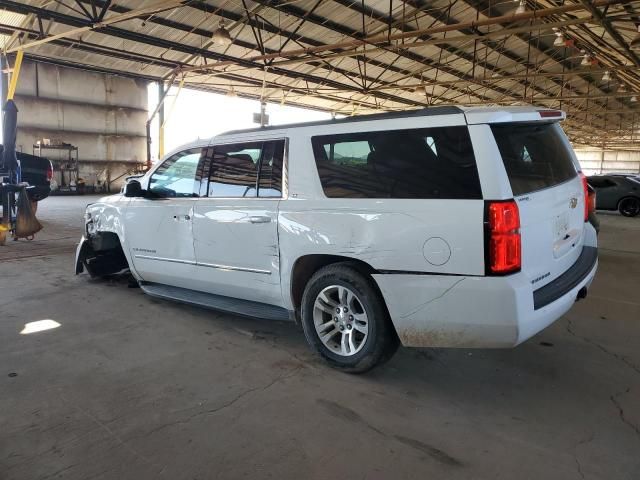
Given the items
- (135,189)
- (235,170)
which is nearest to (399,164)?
(235,170)

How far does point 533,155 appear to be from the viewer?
9.78 feet

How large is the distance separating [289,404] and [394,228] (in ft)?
4.07

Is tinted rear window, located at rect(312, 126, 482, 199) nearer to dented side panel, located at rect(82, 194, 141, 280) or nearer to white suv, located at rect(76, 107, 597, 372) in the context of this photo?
white suv, located at rect(76, 107, 597, 372)

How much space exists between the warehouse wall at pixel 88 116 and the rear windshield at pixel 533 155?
19544mm

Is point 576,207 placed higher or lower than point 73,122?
lower

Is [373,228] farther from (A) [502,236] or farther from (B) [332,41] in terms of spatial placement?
(B) [332,41]

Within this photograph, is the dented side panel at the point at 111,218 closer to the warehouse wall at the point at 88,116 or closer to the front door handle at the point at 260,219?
the front door handle at the point at 260,219

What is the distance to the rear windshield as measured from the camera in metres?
2.73

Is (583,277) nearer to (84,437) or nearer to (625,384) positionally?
(625,384)

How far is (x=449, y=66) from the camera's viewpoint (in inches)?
808

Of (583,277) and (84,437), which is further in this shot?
(583,277)

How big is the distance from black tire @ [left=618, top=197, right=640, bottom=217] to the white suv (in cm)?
1218

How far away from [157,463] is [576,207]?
3068 mm

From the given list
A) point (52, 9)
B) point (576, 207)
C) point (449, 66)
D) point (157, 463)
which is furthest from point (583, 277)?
point (449, 66)
